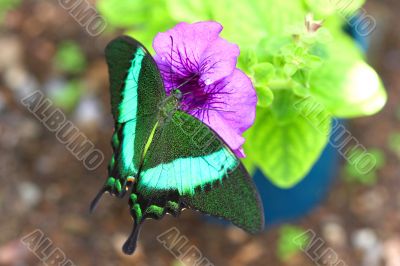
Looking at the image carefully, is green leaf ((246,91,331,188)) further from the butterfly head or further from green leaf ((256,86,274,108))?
the butterfly head

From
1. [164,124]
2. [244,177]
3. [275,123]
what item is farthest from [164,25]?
[244,177]

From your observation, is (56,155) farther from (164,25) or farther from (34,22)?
(164,25)

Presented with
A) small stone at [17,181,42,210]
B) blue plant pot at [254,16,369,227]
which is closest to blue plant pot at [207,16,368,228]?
blue plant pot at [254,16,369,227]

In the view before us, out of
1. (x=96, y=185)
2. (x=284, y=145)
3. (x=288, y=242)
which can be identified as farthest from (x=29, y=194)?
(x=284, y=145)

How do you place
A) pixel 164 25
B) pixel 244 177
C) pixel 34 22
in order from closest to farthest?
pixel 244 177 < pixel 164 25 < pixel 34 22

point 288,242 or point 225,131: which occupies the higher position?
point 225,131

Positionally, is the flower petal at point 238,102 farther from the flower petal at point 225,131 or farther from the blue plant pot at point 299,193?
the blue plant pot at point 299,193

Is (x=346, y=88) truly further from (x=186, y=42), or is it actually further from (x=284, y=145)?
(x=186, y=42)
